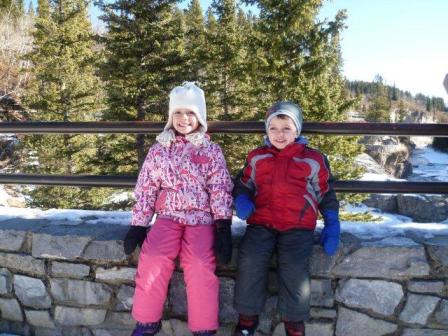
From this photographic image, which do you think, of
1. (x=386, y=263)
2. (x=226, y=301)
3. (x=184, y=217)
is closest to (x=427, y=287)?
(x=386, y=263)

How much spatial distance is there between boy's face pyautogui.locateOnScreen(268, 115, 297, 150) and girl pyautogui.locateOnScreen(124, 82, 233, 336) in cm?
37

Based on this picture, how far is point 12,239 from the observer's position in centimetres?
283

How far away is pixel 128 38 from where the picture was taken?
12.3 m

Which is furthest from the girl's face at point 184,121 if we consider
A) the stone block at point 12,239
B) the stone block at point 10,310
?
the stone block at point 10,310

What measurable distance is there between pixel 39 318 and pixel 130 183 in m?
1.15

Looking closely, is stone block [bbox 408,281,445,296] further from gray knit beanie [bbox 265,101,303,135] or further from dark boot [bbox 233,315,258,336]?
gray knit beanie [bbox 265,101,303,135]

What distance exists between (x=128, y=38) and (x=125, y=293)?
1103 centimetres

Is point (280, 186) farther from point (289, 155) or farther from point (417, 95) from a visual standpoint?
point (417, 95)

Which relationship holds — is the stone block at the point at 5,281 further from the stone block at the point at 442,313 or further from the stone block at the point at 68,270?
the stone block at the point at 442,313

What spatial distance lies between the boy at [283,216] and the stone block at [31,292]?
4.62 feet

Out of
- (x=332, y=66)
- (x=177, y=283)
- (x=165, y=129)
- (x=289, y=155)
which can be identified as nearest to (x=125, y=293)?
(x=177, y=283)

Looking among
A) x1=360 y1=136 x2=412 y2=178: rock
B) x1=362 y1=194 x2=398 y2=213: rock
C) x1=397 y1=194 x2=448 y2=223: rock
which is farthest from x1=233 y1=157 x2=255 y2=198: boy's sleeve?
x1=360 y1=136 x2=412 y2=178: rock

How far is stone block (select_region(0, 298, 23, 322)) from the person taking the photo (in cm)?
291

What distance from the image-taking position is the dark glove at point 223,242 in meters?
2.34
